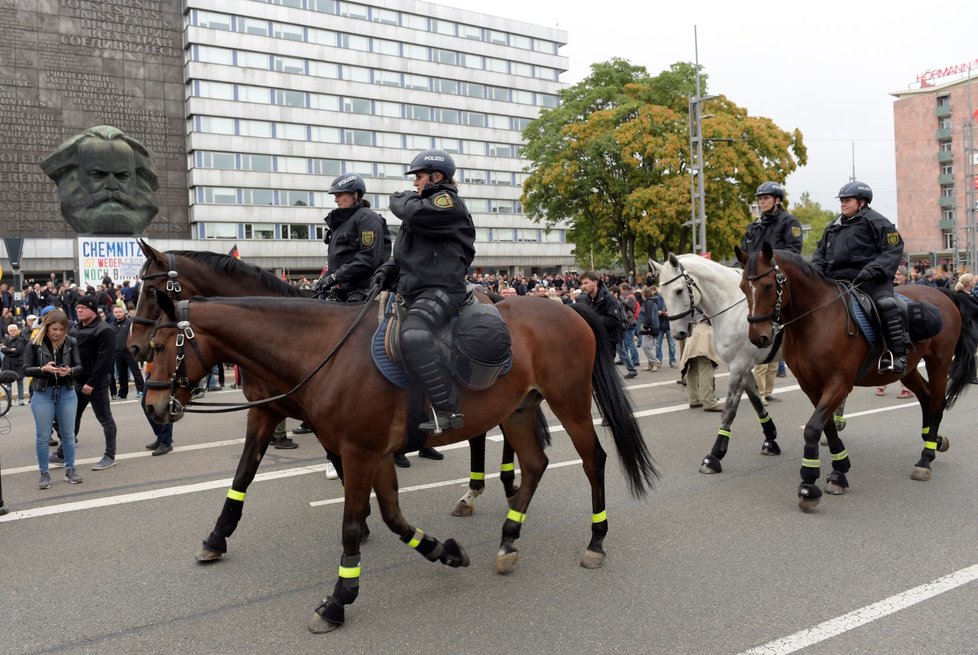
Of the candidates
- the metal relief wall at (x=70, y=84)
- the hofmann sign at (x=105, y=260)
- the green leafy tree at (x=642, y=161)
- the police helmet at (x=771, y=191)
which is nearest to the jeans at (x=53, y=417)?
the police helmet at (x=771, y=191)

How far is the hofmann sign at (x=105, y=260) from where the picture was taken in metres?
21.3

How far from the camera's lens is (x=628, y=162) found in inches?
1383

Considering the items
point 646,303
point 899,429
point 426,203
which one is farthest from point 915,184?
point 426,203

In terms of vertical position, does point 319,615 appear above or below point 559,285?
below

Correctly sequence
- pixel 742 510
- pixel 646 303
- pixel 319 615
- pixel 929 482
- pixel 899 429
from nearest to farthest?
pixel 319 615 < pixel 742 510 < pixel 929 482 < pixel 899 429 < pixel 646 303

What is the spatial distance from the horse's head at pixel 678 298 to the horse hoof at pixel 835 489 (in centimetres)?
305

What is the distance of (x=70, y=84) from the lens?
45.5m

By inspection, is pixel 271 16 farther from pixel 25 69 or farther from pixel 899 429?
pixel 899 429

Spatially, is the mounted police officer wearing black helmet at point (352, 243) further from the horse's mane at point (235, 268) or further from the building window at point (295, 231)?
the building window at point (295, 231)

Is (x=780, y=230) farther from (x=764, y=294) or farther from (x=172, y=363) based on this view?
(x=172, y=363)

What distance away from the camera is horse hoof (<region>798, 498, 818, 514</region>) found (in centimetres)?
589

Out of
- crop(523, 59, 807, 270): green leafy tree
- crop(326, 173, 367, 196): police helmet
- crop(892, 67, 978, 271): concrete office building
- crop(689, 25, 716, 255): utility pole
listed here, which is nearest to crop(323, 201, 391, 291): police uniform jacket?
crop(326, 173, 367, 196): police helmet

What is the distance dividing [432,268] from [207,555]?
2.56m

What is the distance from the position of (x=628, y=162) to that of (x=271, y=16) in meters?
35.2
